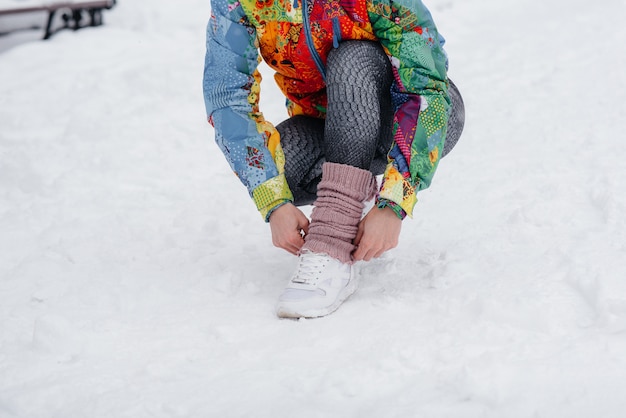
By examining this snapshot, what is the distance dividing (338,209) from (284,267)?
389 millimetres

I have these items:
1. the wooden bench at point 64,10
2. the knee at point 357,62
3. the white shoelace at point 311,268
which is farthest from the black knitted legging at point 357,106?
the wooden bench at point 64,10

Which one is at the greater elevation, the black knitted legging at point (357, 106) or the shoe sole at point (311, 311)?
the black knitted legging at point (357, 106)

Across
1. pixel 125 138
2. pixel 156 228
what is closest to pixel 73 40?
pixel 125 138

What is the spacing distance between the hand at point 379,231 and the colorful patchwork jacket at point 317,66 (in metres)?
0.03

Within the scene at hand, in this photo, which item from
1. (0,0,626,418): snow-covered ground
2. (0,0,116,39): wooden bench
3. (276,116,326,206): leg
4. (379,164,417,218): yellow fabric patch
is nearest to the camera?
(0,0,626,418): snow-covered ground

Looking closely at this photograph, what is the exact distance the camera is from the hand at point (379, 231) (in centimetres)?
163

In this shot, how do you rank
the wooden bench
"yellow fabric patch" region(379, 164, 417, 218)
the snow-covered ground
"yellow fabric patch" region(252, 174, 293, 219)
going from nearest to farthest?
the snow-covered ground → "yellow fabric patch" region(379, 164, 417, 218) → "yellow fabric patch" region(252, 174, 293, 219) → the wooden bench

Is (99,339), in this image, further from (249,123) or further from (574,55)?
(574,55)

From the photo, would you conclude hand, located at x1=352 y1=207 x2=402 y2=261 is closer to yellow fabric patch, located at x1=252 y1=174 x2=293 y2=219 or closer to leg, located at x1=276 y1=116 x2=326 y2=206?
yellow fabric patch, located at x1=252 y1=174 x2=293 y2=219

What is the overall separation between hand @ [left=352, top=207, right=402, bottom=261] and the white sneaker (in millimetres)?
81

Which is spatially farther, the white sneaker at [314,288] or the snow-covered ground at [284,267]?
the white sneaker at [314,288]

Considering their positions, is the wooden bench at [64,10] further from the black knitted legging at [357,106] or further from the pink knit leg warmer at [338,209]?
the pink knit leg warmer at [338,209]

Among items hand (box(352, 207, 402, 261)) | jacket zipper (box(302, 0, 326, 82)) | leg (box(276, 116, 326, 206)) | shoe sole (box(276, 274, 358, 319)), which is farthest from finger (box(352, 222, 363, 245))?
jacket zipper (box(302, 0, 326, 82))

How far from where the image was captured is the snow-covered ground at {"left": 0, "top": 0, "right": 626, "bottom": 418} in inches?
51.8
